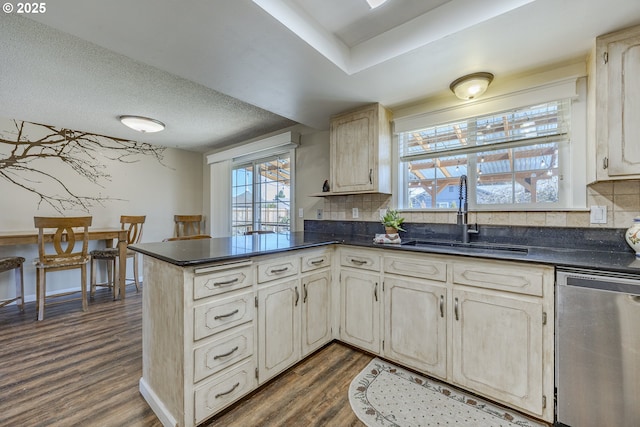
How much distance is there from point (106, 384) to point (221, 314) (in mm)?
1107

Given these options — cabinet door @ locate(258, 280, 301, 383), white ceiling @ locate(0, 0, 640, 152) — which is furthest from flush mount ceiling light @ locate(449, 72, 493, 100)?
cabinet door @ locate(258, 280, 301, 383)

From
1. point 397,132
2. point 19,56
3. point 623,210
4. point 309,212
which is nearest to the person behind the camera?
point 623,210

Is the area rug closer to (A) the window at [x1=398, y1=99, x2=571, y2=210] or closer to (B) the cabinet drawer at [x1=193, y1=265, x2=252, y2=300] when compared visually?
(B) the cabinet drawer at [x1=193, y1=265, x2=252, y2=300]

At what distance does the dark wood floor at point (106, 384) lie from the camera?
148cm

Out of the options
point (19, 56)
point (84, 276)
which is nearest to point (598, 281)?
point (19, 56)

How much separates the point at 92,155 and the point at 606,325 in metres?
5.58

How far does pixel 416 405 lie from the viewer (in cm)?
158

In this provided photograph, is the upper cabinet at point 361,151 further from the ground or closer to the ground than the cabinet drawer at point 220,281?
further from the ground

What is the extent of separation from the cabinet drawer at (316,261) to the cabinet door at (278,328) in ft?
0.52

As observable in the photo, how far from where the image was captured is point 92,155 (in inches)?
154

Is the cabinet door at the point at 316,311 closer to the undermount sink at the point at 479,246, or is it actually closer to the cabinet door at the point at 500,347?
the undermount sink at the point at 479,246

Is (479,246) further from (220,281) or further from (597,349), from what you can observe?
(220,281)

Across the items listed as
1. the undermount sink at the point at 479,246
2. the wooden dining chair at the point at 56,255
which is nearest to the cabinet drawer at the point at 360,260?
the undermount sink at the point at 479,246

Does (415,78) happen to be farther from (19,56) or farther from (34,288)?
(34,288)
